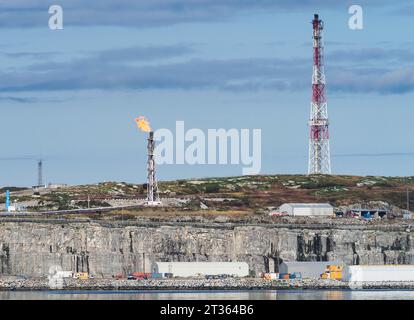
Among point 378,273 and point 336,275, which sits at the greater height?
point 378,273

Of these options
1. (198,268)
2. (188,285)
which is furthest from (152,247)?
(188,285)

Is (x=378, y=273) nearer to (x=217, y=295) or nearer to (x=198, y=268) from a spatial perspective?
(x=198, y=268)

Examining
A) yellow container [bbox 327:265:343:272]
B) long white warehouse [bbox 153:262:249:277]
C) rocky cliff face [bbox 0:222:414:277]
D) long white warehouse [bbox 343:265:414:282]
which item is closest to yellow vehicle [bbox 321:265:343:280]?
yellow container [bbox 327:265:343:272]

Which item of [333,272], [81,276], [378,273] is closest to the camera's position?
[378,273]

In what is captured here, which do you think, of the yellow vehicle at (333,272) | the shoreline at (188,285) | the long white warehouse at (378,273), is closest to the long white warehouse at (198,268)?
the shoreline at (188,285)
